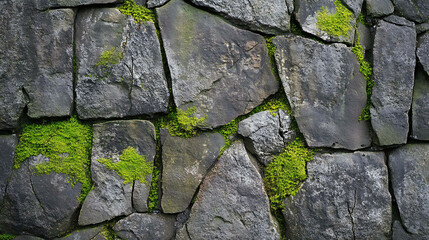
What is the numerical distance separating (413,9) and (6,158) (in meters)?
2.64

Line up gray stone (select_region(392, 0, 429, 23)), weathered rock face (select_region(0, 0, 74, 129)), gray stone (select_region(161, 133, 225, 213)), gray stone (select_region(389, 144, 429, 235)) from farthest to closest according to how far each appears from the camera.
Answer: gray stone (select_region(392, 0, 429, 23)), gray stone (select_region(389, 144, 429, 235)), gray stone (select_region(161, 133, 225, 213)), weathered rock face (select_region(0, 0, 74, 129))

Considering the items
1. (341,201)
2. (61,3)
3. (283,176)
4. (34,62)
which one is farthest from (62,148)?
(341,201)

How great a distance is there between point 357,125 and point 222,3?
112 cm

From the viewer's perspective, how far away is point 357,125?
213 centimetres

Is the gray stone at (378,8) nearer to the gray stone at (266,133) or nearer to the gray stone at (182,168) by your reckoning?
the gray stone at (266,133)

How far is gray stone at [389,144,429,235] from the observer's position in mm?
2119

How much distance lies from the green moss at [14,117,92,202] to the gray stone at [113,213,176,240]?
0.95 ft

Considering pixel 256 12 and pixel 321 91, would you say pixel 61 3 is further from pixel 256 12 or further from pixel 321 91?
pixel 321 91

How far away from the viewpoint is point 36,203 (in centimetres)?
192

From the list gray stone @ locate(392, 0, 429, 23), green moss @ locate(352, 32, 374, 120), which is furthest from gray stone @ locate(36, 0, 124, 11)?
gray stone @ locate(392, 0, 429, 23)

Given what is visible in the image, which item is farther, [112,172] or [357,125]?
[357,125]

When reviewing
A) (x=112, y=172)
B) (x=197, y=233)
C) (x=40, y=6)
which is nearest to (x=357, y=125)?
(x=197, y=233)

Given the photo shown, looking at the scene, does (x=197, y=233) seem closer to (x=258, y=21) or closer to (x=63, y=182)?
(x=63, y=182)

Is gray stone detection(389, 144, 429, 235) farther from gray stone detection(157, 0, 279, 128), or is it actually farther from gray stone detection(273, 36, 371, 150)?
gray stone detection(157, 0, 279, 128)
